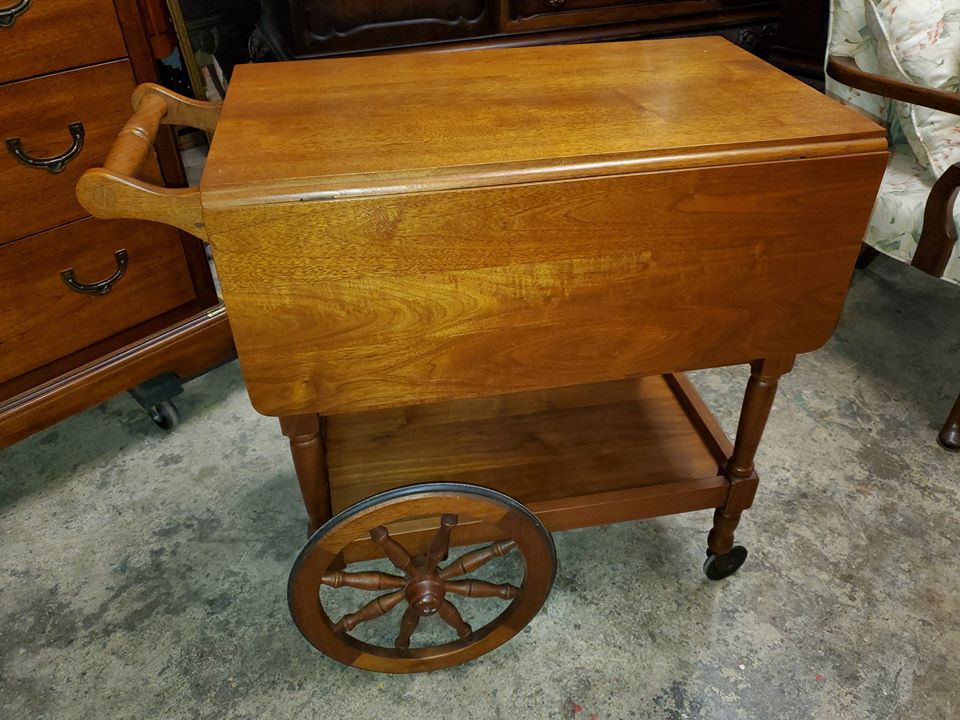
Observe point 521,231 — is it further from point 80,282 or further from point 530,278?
point 80,282

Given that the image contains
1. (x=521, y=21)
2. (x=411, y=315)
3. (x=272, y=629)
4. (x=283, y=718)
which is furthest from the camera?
(x=521, y=21)

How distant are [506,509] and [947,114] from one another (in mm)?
1257

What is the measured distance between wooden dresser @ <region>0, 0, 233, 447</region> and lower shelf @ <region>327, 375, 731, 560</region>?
512mm

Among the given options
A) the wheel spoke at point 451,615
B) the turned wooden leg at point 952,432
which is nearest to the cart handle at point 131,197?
the wheel spoke at point 451,615

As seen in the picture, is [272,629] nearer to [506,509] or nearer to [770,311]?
[506,509]

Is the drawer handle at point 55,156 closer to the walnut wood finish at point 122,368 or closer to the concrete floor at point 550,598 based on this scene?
the walnut wood finish at point 122,368

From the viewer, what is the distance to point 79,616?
4.18 ft

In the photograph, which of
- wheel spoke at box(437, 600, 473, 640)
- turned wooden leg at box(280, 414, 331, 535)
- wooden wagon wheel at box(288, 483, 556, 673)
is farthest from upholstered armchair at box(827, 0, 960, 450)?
turned wooden leg at box(280, 414, 331, 535)

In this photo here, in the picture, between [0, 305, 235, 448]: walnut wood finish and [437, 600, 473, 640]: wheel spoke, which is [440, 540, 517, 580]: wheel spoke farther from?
[0, 305, 235, 448]: walnut wood finish

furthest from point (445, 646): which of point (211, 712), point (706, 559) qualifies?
point (706, 559)

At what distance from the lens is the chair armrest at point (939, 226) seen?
141cm

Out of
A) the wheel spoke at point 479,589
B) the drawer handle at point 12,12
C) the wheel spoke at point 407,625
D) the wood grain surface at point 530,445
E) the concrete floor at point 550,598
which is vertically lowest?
the concrete floor at point 550,598

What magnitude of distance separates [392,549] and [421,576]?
74 mm

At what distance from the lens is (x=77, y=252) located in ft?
4.60
